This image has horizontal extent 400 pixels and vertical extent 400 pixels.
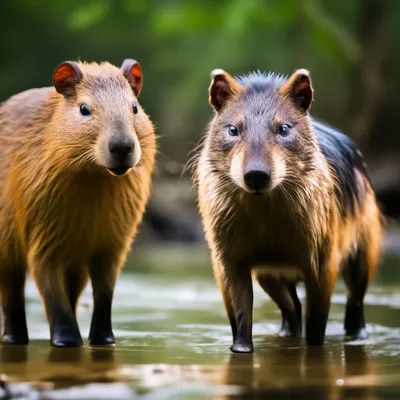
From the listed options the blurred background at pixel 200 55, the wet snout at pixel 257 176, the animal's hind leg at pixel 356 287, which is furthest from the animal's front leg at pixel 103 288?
the blurred background at pixel 200 55

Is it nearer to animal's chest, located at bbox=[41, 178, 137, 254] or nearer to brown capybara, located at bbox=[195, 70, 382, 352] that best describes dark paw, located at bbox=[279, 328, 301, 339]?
brown capybara, located at bbox=[195, 70, 382, 352]

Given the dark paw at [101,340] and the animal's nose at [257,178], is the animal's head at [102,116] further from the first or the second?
the dark paw at [101,340]

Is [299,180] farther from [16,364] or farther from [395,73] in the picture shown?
[395,73]

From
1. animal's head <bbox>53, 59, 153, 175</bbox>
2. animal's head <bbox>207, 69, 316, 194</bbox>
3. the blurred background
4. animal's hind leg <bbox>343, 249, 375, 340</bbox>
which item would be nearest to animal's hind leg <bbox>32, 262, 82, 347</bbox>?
animal's head <bbox>53, 59, 153, 175</bbox>

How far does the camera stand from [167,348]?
19.3ft

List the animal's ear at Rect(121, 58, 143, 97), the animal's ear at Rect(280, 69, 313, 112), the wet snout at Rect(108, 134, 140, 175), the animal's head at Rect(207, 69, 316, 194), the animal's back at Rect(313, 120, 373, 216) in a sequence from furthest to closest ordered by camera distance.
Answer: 1. the animal's back at Rect(313, 120, 373, 216)
2. the animal's ear at Rect(121, 58, 143, 97)
3. the animal's ear at Rect(280, 69, 313, 112)
4. the wet snout at Rect(108, 134, 140, 175)
5. the animal's head at Rect(207, 69, 316, 194)

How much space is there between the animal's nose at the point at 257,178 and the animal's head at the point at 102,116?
2.48 feet

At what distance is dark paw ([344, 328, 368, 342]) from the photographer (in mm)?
6586

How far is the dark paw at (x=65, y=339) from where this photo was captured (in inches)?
234

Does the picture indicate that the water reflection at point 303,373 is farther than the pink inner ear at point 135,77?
No

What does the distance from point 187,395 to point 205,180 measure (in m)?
1.94

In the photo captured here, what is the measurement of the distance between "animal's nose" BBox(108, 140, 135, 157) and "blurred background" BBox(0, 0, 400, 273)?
1046 cm

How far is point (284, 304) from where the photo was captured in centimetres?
681

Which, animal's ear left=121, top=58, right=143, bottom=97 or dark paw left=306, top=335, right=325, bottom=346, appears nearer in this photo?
dark paw left=306, top=335, right=325, bottom=346
